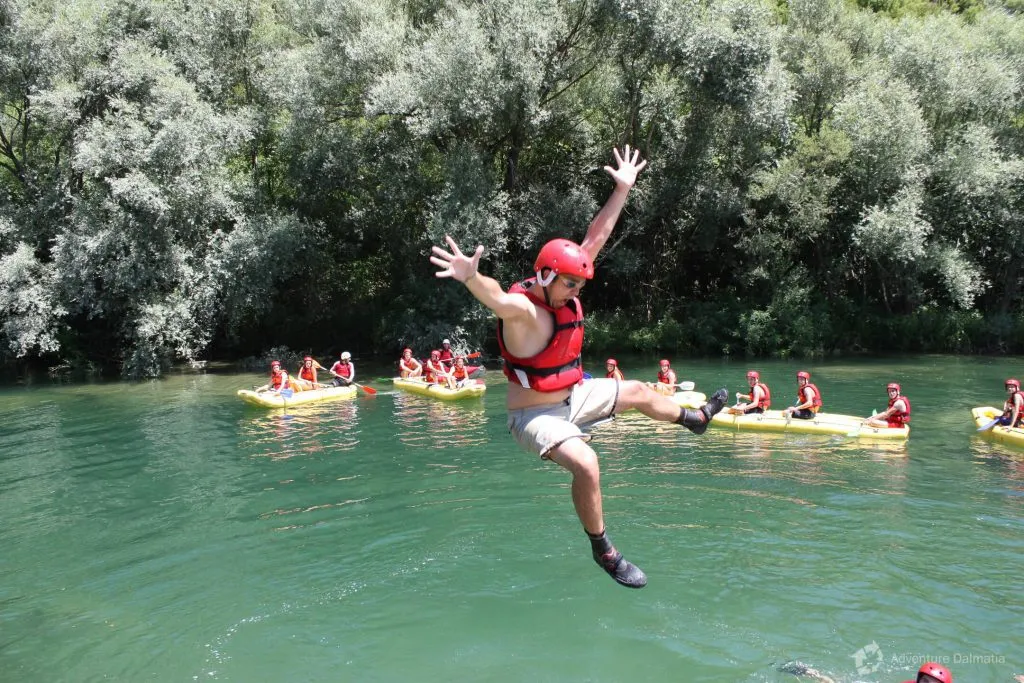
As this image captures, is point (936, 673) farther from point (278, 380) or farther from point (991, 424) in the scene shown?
point (278, 380)

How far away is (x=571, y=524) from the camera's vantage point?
9.30 meters

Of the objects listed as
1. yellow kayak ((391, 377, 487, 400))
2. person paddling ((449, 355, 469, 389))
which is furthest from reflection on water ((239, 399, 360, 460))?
person paddling ((449, 355, 469, 389))

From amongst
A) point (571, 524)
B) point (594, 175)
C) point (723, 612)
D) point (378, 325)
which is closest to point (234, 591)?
point (571, 524)

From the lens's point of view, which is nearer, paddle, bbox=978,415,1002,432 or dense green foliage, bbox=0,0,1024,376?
paddle, bbox=978,415,1002,432

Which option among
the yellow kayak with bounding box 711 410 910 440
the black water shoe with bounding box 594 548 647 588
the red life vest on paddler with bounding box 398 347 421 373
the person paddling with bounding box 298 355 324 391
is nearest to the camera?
the black water shoe with bounding box 594 548 647 588

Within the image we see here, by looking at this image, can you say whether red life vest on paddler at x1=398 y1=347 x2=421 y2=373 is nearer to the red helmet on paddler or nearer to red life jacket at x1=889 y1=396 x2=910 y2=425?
red life jacket at x1=889 y1=396 x2=910 y2=425

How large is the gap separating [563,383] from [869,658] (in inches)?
133

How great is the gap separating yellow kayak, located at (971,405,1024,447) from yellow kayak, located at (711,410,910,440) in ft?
3.96

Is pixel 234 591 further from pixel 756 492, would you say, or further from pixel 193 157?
pixel 193 157

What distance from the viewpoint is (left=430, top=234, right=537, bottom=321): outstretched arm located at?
4301 millimetres

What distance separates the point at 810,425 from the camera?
1379 centimetres

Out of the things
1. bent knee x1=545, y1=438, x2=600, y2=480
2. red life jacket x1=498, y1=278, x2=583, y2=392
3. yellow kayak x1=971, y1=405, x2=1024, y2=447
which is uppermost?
red life jacket x1=498, y1=278, x2=583, y2=392

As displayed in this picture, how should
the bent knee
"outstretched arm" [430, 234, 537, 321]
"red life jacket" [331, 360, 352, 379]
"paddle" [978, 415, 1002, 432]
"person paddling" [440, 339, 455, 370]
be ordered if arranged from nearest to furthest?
"outstretched arm" [430, 234, 537, 321] < the bent knee < "paddle" [978, 415, 1002, 432] < "red life jacket" [331, 360, 352, 379] < "person paddling" [440, 339, 455, 370]

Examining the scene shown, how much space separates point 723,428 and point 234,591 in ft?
30.2
